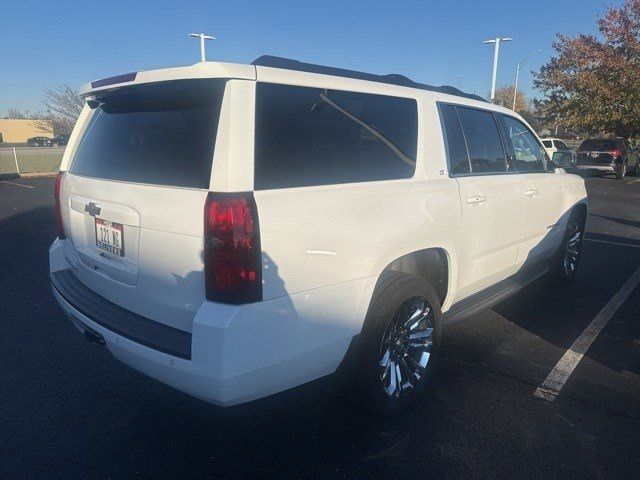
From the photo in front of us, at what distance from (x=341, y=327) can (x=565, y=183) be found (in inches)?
142

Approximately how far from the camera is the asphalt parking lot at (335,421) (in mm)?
2461

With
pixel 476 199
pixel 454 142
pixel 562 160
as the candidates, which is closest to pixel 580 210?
pixel 562 160

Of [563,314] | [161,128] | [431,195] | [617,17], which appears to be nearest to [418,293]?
[431,195]

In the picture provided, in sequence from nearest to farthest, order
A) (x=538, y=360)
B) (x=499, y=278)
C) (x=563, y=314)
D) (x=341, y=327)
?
(x=341, y=327)
(x=538, y=360)
(x=499, y=278)
(x=563, y=314)

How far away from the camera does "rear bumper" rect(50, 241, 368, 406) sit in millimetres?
2004

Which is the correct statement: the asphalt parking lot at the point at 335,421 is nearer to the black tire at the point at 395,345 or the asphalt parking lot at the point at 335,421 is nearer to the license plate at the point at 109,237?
the black tire at the point at 395,345

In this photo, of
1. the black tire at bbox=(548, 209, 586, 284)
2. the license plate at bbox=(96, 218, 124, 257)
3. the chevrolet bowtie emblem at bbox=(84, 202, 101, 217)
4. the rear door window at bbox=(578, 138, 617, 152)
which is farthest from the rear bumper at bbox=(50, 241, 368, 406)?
the rear door window at bbox=(578, 138, 617, 152)

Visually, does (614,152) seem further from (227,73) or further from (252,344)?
(252,344)

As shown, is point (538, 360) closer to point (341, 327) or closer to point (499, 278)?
point (499, 278)

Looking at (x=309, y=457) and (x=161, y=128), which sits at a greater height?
(x=161, y=128)

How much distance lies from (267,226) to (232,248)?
0.18 m

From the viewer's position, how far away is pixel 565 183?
4.84 metres

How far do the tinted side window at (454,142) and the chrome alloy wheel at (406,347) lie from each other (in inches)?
40.4

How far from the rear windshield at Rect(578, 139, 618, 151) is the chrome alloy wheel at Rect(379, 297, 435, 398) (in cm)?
2081
